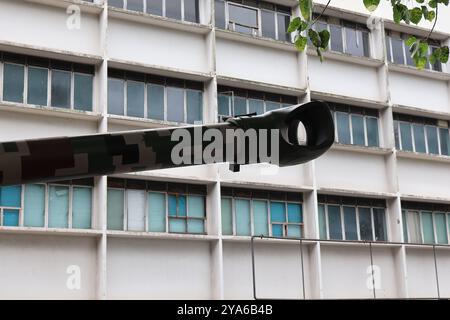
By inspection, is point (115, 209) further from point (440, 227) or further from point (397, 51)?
point (397, 51)

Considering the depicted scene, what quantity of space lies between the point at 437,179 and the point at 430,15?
63.2 ft

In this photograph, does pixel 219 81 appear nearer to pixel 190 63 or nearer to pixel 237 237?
pixel 190 63

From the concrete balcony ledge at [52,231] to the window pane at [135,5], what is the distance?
6954 mm

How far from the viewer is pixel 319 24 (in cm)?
2372

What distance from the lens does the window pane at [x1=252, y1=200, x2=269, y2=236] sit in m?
20.7

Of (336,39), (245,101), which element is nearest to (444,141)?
(336,39)

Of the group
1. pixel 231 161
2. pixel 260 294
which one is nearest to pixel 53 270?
pixel 260 294

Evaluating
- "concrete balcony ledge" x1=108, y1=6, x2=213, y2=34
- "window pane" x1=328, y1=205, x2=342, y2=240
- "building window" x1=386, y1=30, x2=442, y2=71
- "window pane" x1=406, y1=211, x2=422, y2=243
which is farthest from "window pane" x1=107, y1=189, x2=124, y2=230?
"building window" x1=386, y1=30, x2=442, y2=71

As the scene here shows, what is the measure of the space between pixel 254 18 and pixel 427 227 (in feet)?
32.0

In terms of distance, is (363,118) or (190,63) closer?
(190,63)

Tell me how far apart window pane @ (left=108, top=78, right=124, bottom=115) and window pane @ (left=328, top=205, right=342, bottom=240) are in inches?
308
